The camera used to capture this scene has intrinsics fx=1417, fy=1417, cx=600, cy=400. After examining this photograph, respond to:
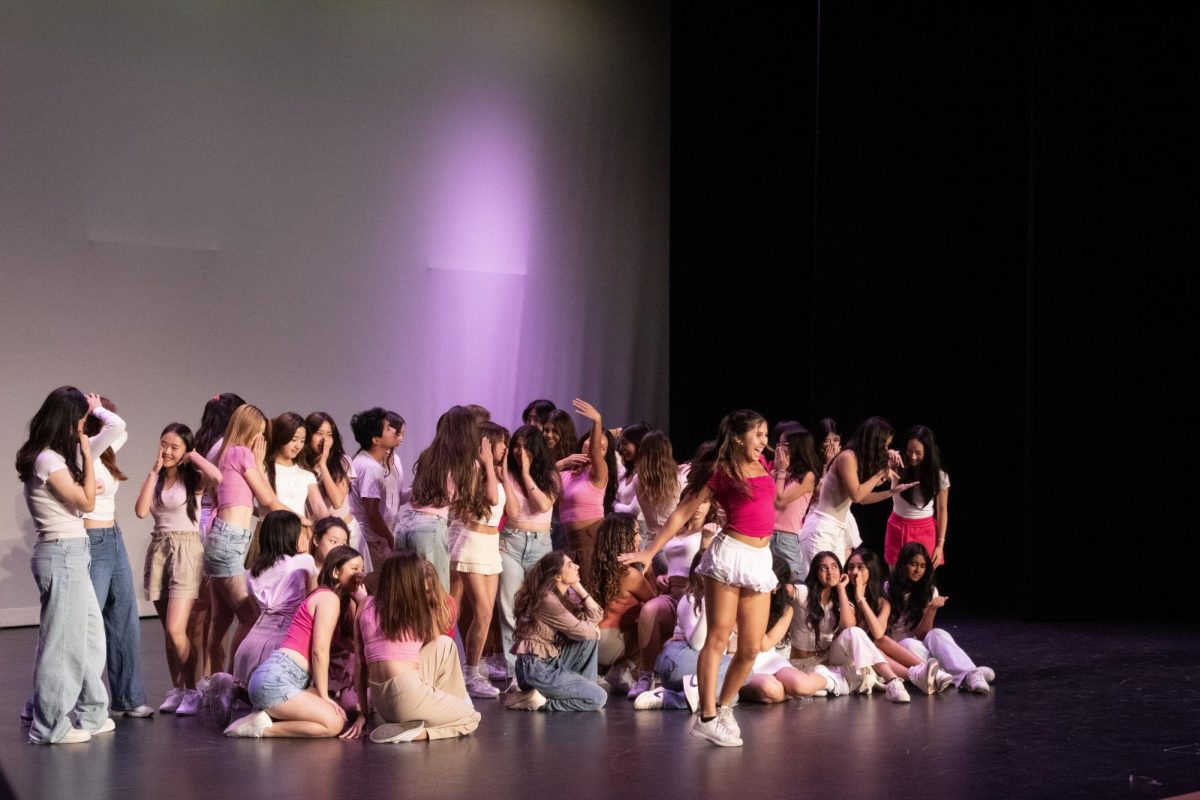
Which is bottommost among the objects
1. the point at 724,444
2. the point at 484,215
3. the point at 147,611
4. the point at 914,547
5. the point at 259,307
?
the point at 147,611

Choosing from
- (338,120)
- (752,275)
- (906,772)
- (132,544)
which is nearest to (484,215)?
(338,120)

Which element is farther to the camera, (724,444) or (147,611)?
(147,611)

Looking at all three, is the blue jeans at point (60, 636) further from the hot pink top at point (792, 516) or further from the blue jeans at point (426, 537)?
the hot pink top at point (792, 516)

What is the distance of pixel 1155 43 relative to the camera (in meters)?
8.77

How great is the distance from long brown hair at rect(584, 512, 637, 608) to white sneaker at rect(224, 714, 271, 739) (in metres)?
1.70

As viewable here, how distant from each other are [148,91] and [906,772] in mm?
6450

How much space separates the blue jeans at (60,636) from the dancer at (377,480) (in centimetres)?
171

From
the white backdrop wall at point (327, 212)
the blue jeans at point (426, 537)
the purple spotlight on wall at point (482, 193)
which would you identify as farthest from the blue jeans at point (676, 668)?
the purple spotlight on wall at point (482, 193)

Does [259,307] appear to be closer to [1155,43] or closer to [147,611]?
[147,611]

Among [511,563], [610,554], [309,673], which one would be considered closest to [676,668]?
[610,554]

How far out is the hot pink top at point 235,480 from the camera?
19.0 feet

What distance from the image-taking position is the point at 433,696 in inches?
207

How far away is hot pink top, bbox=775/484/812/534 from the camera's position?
7.11m

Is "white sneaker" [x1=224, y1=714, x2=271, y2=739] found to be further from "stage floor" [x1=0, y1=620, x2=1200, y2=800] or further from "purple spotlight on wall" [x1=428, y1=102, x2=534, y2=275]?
"purple spotlight on wall" [x1=428, y1=102, x2=534, y2=275]
